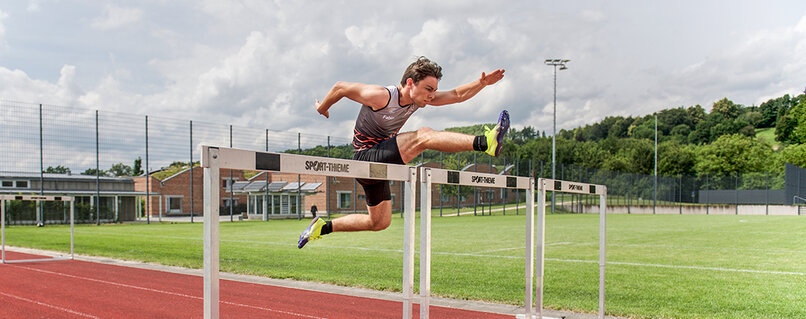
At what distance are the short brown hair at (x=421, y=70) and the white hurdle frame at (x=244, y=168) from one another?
0.53 m

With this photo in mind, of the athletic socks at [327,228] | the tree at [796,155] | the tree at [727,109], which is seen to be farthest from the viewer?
the tree at [727,109]

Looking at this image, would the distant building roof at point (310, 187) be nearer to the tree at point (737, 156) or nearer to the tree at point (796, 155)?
the tree at point (796, 155)

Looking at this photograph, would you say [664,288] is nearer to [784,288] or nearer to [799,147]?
[784,288]

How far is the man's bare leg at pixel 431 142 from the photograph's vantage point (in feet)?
9.84

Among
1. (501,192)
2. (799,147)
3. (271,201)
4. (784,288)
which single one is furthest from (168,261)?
(799,147)

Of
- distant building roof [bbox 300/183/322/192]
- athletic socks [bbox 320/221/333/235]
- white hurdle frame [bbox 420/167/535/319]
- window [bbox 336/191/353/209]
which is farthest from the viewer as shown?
distant building roof [bbox 300/183/322/192]

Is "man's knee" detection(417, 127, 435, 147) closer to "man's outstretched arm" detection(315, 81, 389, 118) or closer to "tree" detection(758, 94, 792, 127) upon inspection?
"man's outstretched arm" detection(315, 81, 389, 118)

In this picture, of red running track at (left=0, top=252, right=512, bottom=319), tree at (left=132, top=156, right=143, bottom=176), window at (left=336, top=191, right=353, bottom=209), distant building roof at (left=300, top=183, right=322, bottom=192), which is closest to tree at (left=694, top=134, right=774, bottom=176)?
window at (left=336, top=191, right=353, bottom=209)

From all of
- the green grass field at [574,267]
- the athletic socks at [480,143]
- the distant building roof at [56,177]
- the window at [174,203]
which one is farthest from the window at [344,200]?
the athletic socks at [480,143]

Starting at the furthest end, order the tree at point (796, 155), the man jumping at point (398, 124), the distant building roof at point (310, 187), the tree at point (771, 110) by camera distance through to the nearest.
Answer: the tree at point (771, 110)
the tree at point (796, 155)
the distant building roof at point (310, 187)
the man jumping at point (398, 124)

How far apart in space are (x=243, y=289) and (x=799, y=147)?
63779 millimetres

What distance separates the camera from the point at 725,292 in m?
7.14

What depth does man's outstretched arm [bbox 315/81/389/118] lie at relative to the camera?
3.10 m

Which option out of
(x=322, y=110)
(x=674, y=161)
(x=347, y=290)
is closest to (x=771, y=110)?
(x=674, y=161)
